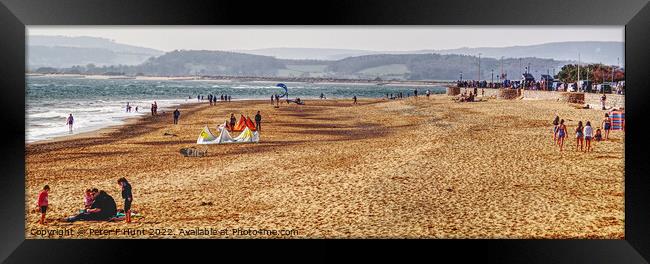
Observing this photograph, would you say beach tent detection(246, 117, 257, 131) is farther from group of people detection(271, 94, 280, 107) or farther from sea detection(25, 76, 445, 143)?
group of people detection(271, 94, 280, 107)

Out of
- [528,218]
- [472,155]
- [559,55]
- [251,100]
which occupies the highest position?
[559,55]

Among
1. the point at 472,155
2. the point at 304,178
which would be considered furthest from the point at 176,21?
the point at 472,155

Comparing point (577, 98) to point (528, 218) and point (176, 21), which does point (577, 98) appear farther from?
point (176, 21)

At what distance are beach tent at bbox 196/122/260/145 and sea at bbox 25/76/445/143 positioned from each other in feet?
2.89

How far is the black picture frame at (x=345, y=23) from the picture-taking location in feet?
22.8

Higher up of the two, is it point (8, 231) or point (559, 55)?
point (559, 55)

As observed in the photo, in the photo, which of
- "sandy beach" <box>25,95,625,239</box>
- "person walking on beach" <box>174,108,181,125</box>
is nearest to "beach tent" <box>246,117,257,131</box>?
"sandy beach" <box>25,95,625,239</box>

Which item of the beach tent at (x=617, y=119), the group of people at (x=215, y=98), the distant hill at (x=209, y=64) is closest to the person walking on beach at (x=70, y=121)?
the distant hill at (x=209, y=64)

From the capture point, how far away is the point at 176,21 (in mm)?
7090

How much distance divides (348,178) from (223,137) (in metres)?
3.51

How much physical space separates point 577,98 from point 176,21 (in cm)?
1163

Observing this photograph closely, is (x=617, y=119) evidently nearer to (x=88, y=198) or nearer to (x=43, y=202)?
(x=88, y=198)

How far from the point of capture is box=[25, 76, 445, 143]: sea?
1250cm

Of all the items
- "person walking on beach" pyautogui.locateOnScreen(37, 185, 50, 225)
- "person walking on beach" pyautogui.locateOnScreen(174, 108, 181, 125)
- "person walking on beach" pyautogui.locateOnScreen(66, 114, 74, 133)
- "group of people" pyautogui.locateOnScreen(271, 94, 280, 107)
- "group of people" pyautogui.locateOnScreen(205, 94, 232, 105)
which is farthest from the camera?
"person walking on beach" pyautogui.locateOnScreen(174, 108, 181, 125)
